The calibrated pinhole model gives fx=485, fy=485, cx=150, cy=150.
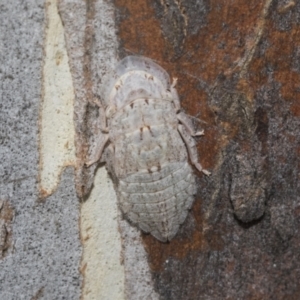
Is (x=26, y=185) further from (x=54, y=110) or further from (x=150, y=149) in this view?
(x=150, y=149)

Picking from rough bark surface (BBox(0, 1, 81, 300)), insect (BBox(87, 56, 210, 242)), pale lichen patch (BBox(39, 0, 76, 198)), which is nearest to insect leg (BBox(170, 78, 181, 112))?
insect (BBox(87, 56, 210, 242))

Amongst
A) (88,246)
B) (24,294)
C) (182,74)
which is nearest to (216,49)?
(182,74)

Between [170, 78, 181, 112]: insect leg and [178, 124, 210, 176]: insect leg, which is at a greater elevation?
[170, 78, 181, 112]: insect leg

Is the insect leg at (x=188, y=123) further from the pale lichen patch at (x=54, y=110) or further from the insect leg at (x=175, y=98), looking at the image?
the pale lichen patch at (x=54, y=110)

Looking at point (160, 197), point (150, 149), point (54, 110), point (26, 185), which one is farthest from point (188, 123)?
point (26, 185)

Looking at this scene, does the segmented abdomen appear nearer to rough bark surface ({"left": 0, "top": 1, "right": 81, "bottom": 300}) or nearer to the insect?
the insect

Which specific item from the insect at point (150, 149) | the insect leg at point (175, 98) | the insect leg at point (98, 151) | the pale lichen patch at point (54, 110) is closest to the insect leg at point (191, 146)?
the insect at point (150, 149)

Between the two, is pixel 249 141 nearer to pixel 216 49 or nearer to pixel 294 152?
pixel 294 152

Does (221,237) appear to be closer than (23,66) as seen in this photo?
No
